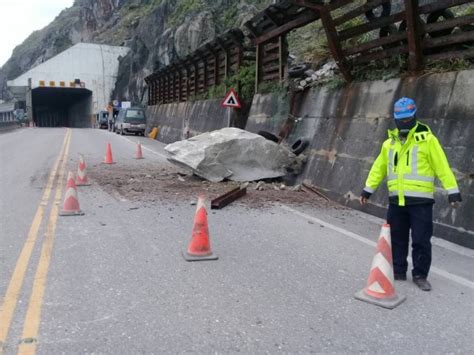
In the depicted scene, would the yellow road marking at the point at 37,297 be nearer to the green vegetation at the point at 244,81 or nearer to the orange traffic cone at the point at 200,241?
the orange traffic cone at the point at 200,241

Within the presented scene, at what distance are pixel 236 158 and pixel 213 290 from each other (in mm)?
7273

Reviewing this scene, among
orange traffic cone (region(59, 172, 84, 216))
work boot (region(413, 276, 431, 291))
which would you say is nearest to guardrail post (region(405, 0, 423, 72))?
work boot (region(413, 276, 431, 291))

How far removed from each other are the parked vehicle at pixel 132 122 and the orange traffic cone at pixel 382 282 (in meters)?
34.1

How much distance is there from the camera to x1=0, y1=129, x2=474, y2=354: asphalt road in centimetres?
356

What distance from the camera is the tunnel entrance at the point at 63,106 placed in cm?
6444

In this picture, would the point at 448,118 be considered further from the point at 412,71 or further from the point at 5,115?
the point at 5,115

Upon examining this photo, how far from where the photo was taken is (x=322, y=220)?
801 centimetres

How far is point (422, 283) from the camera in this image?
486 centimetres

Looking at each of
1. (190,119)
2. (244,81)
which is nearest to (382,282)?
(244,81)

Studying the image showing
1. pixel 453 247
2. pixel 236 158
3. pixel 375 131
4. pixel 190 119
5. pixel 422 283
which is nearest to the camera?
pixel 422 283

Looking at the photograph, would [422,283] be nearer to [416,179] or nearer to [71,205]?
[416,179]

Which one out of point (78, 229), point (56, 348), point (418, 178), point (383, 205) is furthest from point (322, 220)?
point (56, 348)

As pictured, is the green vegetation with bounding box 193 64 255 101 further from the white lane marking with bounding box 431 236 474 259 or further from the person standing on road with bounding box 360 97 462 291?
the person standing on road with bounding box 360 97 462 291

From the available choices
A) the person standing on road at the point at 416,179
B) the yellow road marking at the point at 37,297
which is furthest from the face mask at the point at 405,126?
the yellow road marking at the point at 37,297
